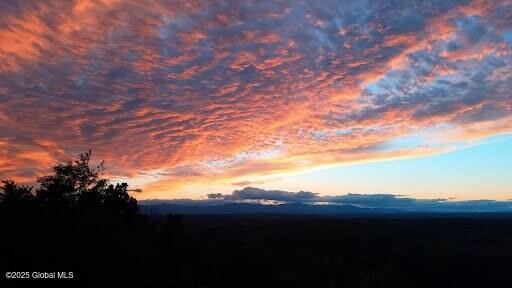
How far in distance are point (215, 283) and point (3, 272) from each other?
13.1 meters

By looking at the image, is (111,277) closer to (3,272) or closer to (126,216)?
(3,272)

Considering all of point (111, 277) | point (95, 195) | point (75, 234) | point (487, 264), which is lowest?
point (487, 264)

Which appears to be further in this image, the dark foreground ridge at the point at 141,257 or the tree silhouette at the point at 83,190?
the tree silhouette at the point at 83,190

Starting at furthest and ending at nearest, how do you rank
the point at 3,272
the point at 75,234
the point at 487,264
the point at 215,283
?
the point at 487,264 < the point at 215,283 < the point at 75,234 < the point at 3,272

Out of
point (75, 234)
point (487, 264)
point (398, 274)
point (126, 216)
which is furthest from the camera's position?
point (487, 264)

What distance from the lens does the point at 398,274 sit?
1211 inches

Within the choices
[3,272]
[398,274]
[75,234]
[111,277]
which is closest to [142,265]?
[111,277]

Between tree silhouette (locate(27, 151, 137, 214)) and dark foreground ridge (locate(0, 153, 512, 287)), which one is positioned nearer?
dark foreground ridge (locate(0, 153, 512, 287))

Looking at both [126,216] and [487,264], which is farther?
[487,264]

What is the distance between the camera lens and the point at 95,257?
17250 millimetres

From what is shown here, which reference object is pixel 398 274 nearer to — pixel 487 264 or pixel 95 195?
pixel 487 264

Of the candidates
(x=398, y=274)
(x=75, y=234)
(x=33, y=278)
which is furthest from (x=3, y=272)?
(x=398, y=274)

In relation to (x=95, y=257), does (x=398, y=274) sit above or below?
below

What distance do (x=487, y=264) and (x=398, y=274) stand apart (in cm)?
1527
